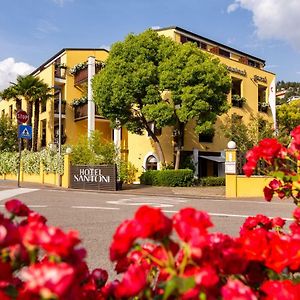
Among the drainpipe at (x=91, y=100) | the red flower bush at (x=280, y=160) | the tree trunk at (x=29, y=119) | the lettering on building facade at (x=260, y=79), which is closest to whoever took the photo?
the red flower bush at (x=280, y=160)

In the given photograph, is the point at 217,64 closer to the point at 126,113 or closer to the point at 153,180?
the point at 126,113

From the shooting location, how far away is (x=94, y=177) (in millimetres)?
23812

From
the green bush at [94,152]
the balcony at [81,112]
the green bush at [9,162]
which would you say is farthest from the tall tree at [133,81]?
the green bush at [9,162]

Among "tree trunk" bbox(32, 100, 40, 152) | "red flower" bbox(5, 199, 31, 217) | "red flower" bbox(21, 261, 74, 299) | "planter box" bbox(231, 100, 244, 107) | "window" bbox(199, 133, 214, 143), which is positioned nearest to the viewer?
"red flower" bbox(21, 261, 74, 299)

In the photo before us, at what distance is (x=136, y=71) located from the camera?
1020 inches

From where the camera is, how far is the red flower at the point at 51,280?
1070mm

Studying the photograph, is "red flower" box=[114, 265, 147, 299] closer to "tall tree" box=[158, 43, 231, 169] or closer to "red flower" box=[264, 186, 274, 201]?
"red flower" box=[264, 186, 274, 201]

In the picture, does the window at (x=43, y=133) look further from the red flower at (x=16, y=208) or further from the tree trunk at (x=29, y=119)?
the red flower at (x=16, y=208)

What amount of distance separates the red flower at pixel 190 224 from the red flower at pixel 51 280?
0.37 m

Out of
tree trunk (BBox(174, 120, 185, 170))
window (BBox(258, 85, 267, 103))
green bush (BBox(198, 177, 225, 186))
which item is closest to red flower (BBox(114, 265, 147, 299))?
green bush (BBox(198, 177, 225, 186))

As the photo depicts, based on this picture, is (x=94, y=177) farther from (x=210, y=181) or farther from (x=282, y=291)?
(x=282, y=291)

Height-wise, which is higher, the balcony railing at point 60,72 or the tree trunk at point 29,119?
the balcony railing at point 60,72

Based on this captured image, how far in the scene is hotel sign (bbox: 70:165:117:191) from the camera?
23.1m

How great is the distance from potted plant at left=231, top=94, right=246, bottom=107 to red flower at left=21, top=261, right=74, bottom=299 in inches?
1324
